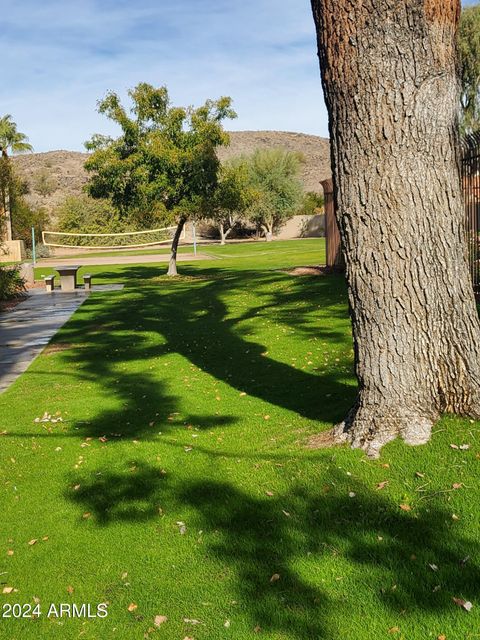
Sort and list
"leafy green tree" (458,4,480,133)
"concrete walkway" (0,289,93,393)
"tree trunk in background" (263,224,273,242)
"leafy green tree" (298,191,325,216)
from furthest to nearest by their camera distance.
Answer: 1. "leafy green tree" (298,191,325,216)
2. "tree trunk in background" (263,224,273,242)
3. "leafy green tree" (458,4,480,133)
4. "concrete walkway" (0,289,93,393)

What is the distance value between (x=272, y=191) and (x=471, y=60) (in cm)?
1645

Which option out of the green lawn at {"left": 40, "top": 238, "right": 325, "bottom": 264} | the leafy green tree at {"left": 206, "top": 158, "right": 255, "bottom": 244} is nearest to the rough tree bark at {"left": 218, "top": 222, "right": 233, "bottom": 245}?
the green lawn at {"left": 40, "top": 238, "right": 325, "bottom": 264}

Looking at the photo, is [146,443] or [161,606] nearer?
[161,606]

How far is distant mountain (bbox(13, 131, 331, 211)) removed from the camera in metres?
80.5

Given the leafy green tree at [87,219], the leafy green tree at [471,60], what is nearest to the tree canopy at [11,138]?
Result: the leafy green tree at [87,219]

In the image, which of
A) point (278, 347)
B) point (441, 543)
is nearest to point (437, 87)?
point (441, 543)

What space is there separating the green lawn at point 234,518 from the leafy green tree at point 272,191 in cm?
4606

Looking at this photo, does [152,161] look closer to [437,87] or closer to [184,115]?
[184,115]

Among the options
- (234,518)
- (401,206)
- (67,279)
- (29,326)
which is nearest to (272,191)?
(67,279)

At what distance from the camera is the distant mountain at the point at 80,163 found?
264ft

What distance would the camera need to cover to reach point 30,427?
6.41 meters

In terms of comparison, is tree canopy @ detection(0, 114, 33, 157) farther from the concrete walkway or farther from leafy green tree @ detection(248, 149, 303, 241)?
the concrete walkway

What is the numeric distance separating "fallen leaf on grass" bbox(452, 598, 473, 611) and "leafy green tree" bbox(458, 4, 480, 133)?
42489mm

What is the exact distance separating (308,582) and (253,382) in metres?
4.20
